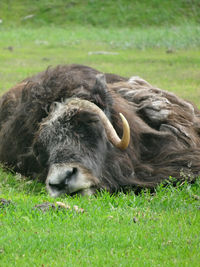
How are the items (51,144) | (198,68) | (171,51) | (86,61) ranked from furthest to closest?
(171,51) < (86,61) < (198,68) < (51,144)

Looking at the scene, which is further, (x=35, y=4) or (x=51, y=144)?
(x=35, y=4)

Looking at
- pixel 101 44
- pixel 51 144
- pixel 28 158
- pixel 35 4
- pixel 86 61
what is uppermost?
pixel 51 144

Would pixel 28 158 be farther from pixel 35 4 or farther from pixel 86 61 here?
pixel 35 4

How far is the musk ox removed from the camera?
503 centimetres

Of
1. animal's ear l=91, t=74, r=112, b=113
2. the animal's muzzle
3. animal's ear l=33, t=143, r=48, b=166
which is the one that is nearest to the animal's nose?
the animal's muzzle

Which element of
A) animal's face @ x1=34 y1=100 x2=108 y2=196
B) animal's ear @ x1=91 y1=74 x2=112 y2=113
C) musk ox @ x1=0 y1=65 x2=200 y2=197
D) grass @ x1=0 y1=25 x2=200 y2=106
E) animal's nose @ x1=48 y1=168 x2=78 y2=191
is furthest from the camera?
grass @ x1=0 y1=25 x2=200 y2=106

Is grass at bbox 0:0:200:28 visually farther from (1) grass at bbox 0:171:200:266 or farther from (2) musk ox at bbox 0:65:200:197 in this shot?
(1) grass at bbox 0:171:200:266

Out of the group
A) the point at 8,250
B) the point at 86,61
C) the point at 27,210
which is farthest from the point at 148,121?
the point at 86,61

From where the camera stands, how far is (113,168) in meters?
5.24

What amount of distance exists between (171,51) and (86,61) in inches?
137

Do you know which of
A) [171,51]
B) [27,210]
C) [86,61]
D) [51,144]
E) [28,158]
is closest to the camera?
[27,210]

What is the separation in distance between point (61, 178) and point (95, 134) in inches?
25.0

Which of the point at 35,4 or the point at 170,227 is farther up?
the point at 170,227

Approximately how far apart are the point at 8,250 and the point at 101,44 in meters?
19.6
